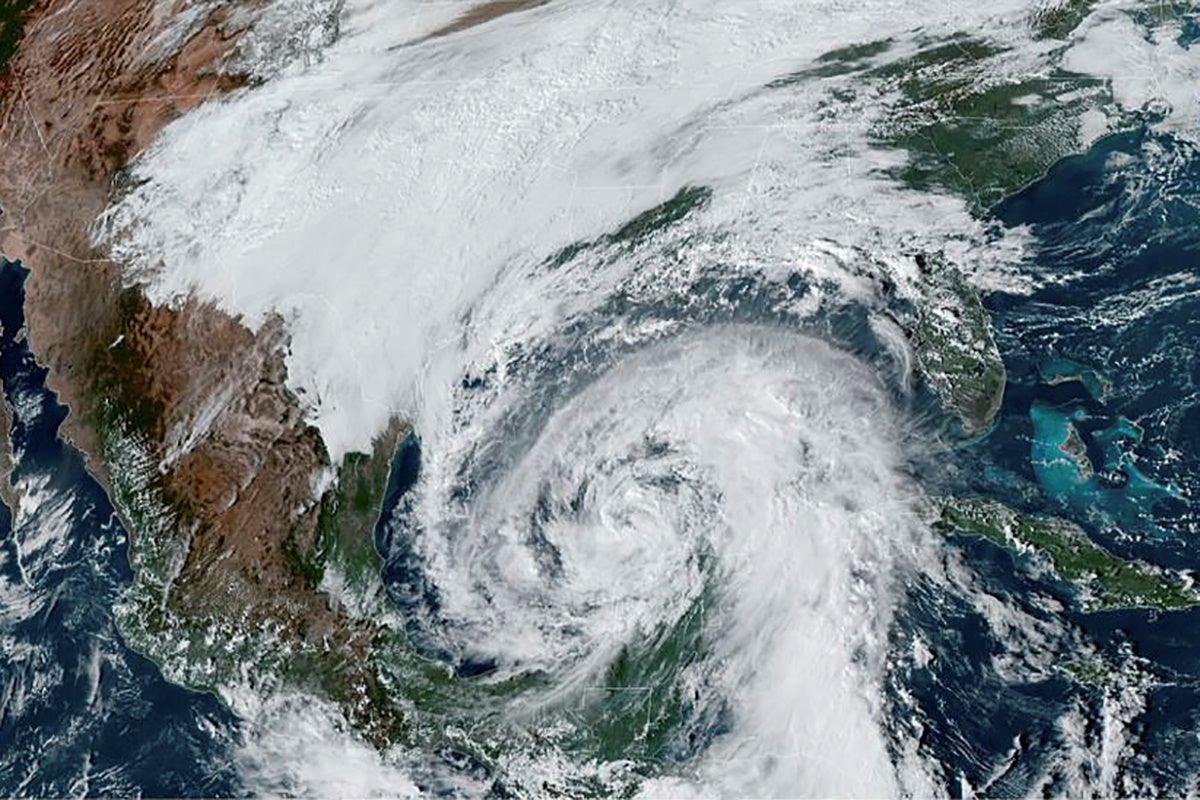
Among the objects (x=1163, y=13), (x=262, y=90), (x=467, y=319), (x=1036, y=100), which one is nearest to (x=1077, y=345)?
(x=1036, y=100)

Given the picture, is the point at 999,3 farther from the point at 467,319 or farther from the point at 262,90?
the point at 262,90

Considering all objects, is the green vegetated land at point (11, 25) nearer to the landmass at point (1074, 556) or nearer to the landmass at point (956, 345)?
the landmass at point (956, 345)

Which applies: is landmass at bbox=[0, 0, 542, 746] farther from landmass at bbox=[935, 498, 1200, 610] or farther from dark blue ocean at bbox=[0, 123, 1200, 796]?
landmass at bbox=[935, 498, 1200, 610]

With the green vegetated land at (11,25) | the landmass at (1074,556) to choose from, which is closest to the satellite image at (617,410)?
the landmass at (1074,556)

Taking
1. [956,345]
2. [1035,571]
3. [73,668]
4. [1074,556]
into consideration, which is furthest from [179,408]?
[1074,556]

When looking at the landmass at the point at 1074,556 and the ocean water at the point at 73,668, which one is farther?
the ocean water at the point at 73,668
